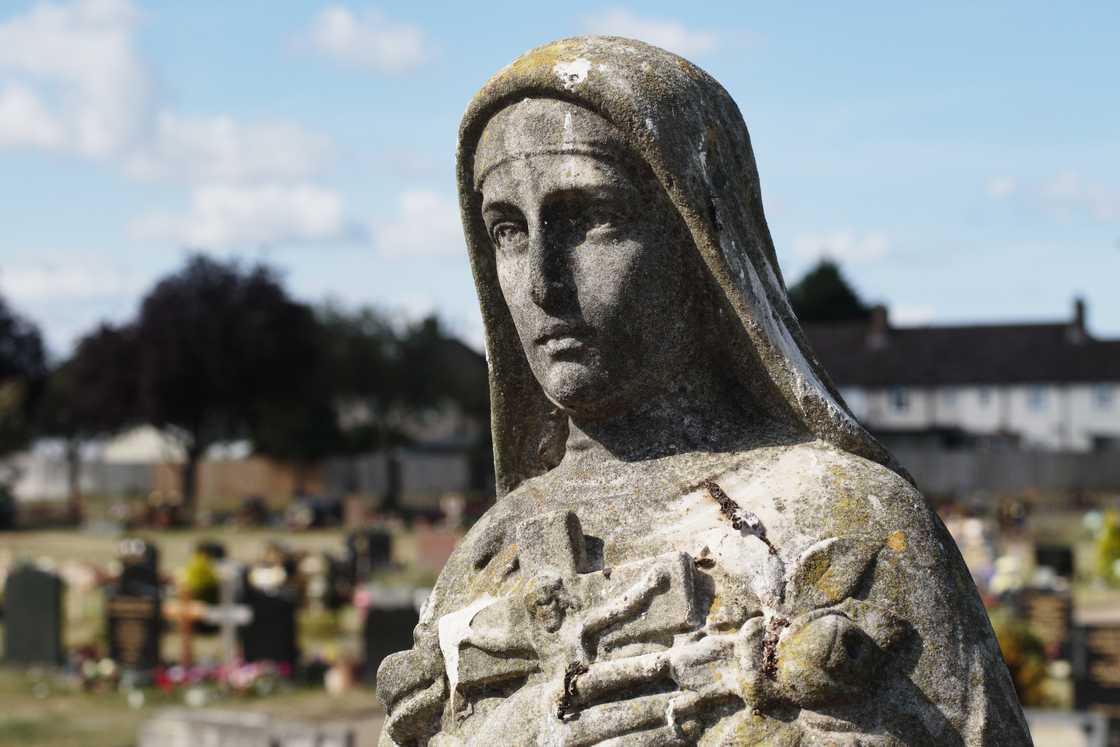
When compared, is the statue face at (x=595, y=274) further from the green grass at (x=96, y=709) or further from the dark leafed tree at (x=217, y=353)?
the dark leafed tree at (x=217, y=353)

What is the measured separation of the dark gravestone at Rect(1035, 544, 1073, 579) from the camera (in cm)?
3019

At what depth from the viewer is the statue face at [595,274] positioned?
3674 millimetres

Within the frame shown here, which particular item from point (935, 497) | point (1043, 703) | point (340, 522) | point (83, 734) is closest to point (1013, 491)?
point (935, 497)

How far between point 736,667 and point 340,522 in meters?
45.8

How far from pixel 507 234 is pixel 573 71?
1.49 feet

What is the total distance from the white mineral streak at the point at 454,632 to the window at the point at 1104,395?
75647 mm

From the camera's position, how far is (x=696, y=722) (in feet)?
10.9

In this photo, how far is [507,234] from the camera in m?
3.87

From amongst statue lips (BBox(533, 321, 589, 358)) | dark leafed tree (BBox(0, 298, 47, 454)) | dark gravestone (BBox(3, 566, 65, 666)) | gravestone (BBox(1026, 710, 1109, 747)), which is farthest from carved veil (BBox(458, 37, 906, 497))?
dark leafed tree (BBox(0, 298, 47, 454))

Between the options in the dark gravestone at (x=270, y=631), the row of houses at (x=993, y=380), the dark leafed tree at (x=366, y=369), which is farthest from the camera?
the row of houses at (x=993, y=380)

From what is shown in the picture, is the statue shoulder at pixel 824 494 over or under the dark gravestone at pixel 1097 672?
over

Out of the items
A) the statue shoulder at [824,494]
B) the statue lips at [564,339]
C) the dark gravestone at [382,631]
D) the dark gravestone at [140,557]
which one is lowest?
the dark gravestone at [382,631]

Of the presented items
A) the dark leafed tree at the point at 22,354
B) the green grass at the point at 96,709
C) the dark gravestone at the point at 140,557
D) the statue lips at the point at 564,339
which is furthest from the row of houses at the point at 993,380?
the statue lips at the point at 564,339

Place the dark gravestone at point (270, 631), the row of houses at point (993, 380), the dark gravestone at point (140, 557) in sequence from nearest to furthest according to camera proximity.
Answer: the dark gravestone at point (270, 631) → the dark gravestone at point (140, 557) → the row of houses at point (993, 380)
